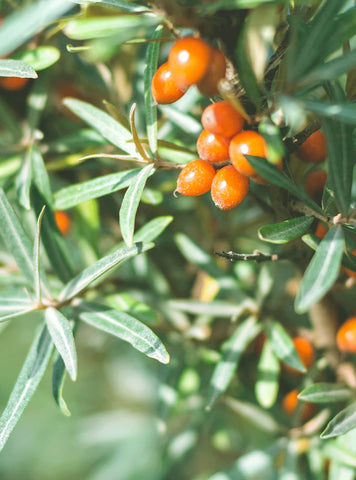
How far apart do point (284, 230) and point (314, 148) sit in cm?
15

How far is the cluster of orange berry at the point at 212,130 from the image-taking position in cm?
50

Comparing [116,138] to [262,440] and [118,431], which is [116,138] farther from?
[118,431]

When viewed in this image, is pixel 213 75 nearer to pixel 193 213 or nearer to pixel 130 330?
pixel 130 330

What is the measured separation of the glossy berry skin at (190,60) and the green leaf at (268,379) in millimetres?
599

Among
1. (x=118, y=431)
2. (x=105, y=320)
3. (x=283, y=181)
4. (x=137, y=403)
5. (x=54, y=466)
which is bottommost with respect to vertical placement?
(x=54, y=466)

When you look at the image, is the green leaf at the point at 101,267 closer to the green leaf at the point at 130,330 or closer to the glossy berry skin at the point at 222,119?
the green leaf at the point at 130,330

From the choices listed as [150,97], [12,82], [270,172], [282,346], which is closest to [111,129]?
[150,97]

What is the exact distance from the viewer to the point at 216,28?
0.54m

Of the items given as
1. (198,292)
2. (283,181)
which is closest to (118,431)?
(198,292)

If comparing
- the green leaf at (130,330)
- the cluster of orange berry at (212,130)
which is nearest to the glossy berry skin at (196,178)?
the cluster of orange berry at (212,130)

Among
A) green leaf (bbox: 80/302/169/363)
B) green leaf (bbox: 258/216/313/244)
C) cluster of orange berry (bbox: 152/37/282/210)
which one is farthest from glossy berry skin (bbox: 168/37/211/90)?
green leaf (bbox: 80/302/169/363)

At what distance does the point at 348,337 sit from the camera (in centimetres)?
82

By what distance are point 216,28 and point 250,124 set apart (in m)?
0.13

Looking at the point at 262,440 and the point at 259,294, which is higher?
the point at 259,294
